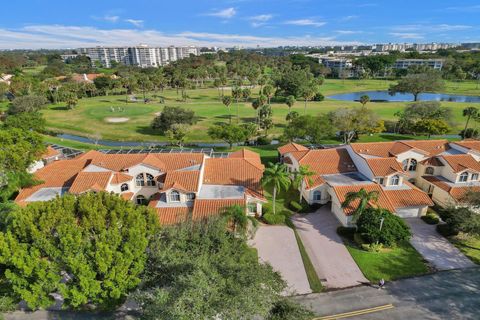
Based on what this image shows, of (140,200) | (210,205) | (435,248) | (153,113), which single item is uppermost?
(210,205)

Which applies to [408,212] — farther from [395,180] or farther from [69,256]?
[69,256]

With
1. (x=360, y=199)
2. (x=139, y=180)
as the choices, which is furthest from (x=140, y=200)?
(x=360, y=199)

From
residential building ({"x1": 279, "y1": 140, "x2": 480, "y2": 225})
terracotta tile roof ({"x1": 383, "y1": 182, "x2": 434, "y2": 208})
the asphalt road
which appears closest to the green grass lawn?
residential building ({"x1": 279, "y1": 140, "x2": 480, "y2": 225})

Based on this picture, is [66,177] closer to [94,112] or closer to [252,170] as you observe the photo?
[252,170]

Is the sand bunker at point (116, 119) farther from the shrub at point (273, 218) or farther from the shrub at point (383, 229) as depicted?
the shrub at point (383, 229)

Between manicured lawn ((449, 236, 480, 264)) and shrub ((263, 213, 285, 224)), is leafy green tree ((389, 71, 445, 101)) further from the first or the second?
shrub ((263, 213, 285, 224))

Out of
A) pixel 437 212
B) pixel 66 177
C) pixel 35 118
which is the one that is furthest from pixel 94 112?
pixel 437 212

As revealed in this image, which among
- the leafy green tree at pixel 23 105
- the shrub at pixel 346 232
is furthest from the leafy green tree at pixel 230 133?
the leafy green tree at pixel 23 105
